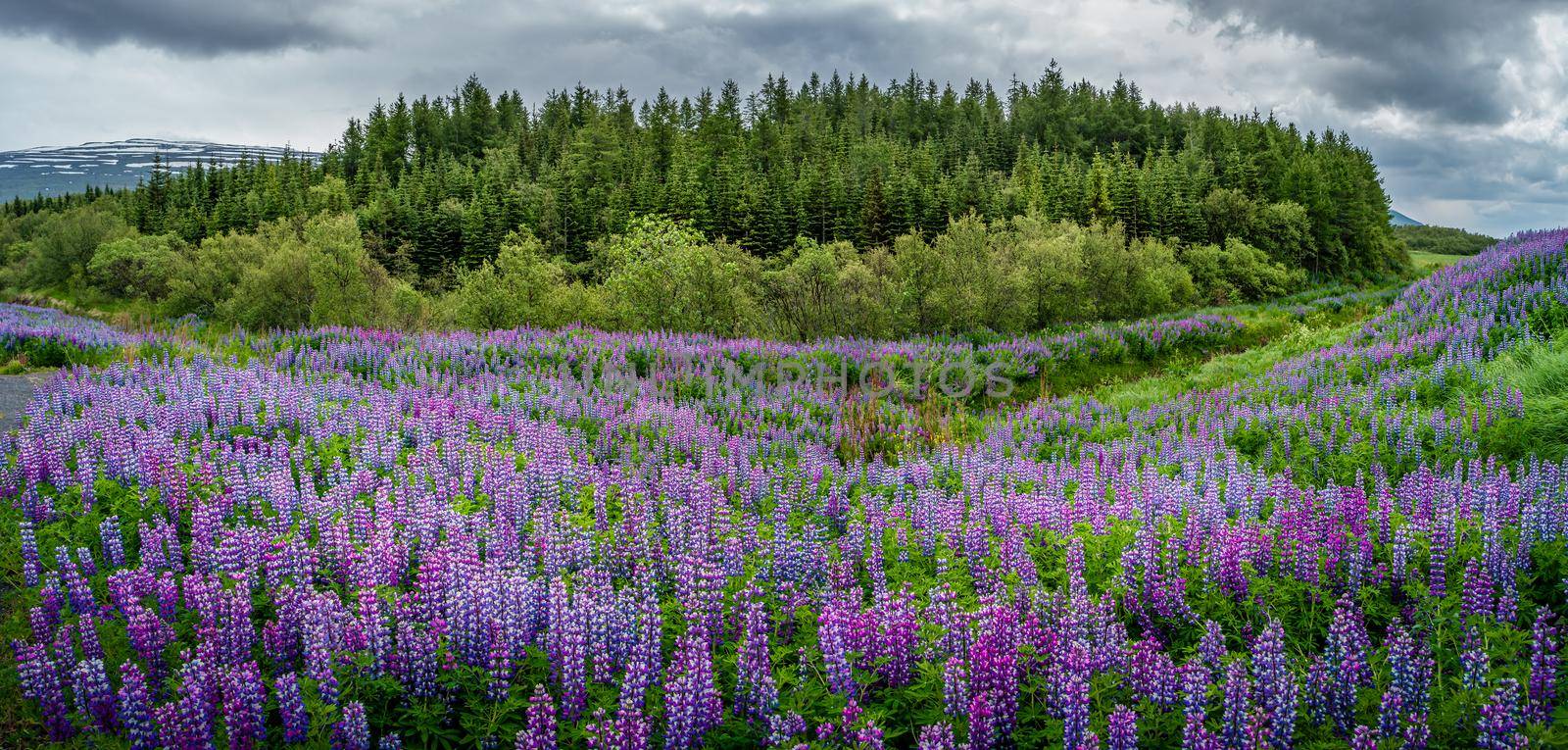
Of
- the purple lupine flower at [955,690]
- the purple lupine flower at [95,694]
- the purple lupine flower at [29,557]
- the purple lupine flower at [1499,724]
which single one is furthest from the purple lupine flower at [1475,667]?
the purple lupine flower at [29,557]

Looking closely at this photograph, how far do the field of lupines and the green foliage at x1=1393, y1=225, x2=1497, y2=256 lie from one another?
14849 centimetres

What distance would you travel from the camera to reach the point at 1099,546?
5.84 meters

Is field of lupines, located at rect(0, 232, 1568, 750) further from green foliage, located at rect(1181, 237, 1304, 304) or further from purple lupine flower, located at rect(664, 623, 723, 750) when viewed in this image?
green foliage, located at rect(1181, 237, 1304, 304)

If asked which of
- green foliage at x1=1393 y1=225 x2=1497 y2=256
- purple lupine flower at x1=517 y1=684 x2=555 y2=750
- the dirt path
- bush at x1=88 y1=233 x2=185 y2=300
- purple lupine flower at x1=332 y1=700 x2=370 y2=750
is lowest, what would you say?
bush at x1=88 y1=233 x2=185 y2=300

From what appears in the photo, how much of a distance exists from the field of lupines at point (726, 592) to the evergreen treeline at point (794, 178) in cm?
5199

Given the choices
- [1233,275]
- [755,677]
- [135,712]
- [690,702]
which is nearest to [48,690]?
[135,712]

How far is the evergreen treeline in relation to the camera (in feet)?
270

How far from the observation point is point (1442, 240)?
142m

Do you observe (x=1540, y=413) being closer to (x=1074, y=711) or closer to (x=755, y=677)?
(x=1074, y=711)

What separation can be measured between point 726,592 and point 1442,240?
180 meters

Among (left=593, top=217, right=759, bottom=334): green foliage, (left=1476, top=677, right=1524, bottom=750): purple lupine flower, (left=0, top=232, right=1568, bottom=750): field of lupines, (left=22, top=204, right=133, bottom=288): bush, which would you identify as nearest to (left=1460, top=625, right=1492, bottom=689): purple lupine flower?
(left=0, top=232, right=1568, bottom=750): field of lupines

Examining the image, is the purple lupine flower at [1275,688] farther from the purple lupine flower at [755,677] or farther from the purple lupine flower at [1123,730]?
the purple lupine flower at [755,677]

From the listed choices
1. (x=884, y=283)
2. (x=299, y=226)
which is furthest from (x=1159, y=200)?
(x=299, y=226)

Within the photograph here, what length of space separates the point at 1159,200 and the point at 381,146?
4709 inches
